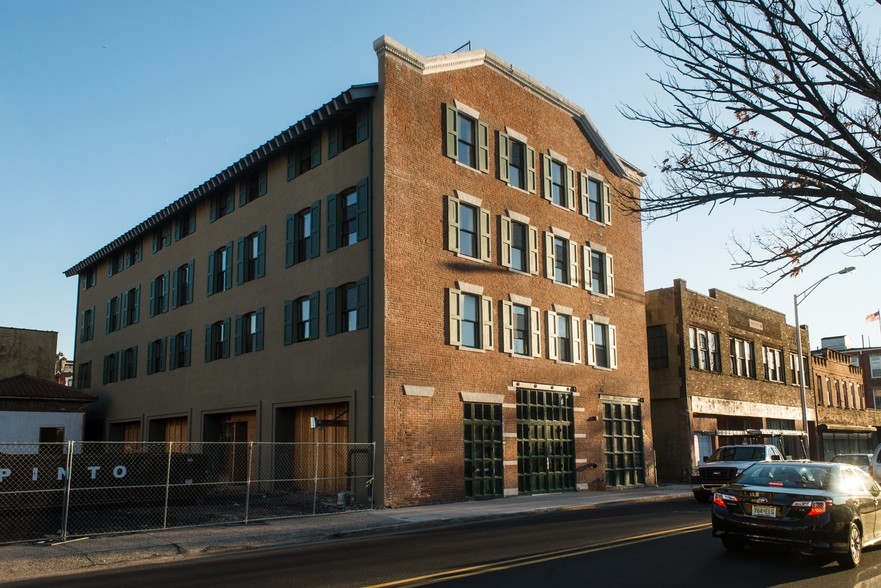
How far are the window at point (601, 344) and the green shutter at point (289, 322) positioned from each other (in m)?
11.7

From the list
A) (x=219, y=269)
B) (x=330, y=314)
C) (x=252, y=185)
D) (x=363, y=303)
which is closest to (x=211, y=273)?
(x=219, y=269)

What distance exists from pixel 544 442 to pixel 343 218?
417 inches

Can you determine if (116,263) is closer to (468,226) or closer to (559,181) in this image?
(468,226)

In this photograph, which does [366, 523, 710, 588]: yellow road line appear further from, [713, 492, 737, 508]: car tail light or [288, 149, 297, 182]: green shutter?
[288, 149, 297, 182]: green shutter

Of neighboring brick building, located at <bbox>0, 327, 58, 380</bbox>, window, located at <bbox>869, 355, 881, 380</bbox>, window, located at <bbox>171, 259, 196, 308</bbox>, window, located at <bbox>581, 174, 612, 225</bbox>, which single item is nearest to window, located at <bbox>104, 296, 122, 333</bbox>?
neighboring brick building, located at <bbox>0, 327, 58, 380</bbox>

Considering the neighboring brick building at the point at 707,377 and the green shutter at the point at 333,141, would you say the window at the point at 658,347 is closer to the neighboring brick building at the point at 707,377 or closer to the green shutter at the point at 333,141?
the neighboring brick building at the point at 707,377

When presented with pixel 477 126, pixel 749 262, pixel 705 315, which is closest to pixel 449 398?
pixel 477 126

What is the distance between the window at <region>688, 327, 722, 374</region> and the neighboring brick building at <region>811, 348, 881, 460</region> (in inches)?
568

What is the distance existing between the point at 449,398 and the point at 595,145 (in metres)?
15.0

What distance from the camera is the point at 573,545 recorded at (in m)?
12.9

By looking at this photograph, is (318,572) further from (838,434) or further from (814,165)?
(838,434)

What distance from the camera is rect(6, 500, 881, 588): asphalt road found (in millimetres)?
9906

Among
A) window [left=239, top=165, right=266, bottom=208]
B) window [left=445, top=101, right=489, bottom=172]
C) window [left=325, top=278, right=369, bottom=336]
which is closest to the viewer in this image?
window [left=325, top=278, right=369, bottom=336]

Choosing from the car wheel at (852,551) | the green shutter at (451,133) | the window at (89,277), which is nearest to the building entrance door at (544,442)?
the green shutter at (451,133)
